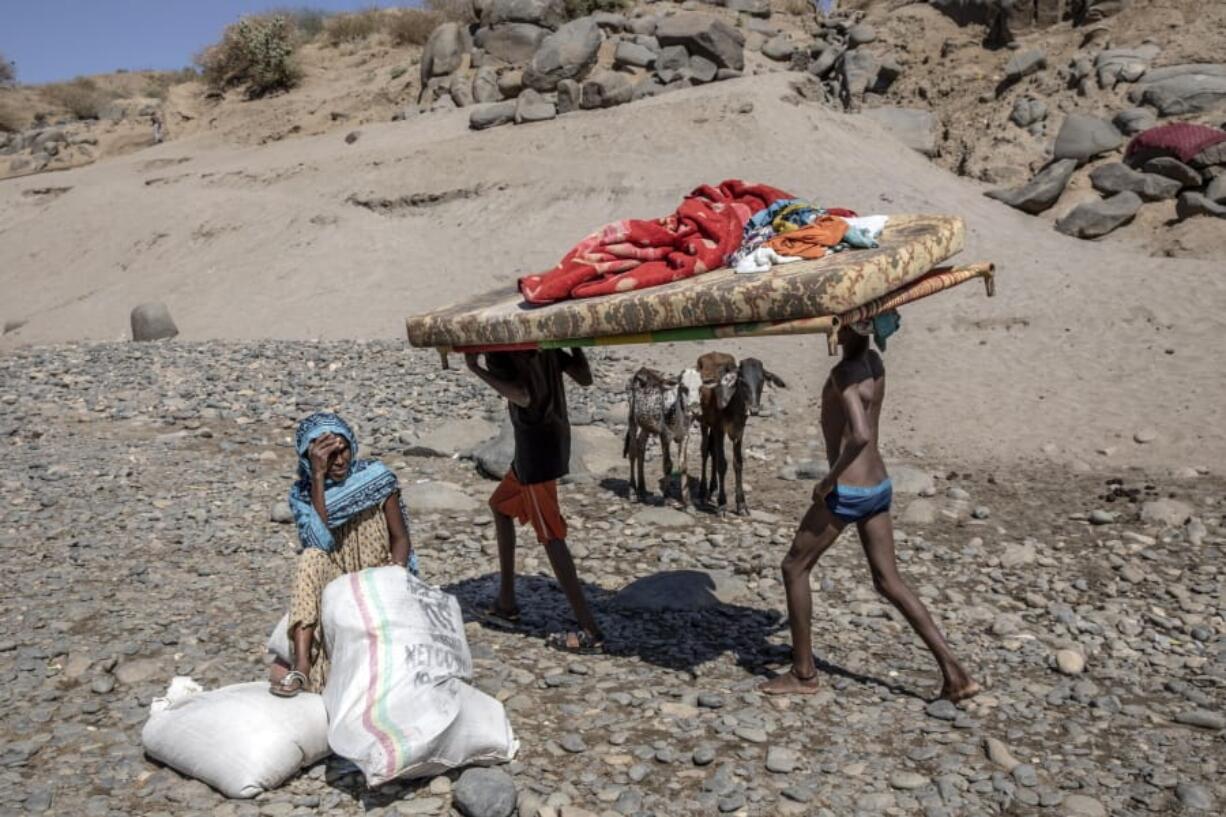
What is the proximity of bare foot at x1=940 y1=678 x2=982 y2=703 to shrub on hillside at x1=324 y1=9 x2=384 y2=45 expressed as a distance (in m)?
34.1

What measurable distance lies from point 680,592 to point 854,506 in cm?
192

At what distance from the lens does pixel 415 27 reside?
32156 mm

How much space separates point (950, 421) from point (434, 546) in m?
6.23

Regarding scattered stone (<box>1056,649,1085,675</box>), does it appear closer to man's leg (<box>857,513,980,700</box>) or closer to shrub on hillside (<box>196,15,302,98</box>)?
man's leg (<box>857,513,980,700</box>)

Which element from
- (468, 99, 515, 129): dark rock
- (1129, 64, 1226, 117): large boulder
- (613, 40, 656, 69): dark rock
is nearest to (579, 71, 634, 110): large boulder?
(613, 40, 656, 69): dark rock

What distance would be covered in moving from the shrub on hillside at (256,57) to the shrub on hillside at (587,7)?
9.70 meters

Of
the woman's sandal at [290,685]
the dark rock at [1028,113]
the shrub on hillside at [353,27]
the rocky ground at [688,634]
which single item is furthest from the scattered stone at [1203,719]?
the shrub on hillside at [353,27]

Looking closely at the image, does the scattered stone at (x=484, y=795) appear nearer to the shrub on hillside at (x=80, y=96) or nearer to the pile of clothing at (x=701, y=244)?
the pile of clothing at (x=701, y=244)

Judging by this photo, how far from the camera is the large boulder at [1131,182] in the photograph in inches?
702

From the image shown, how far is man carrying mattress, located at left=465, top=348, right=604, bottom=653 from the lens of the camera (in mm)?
5164

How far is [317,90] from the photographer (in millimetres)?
30875

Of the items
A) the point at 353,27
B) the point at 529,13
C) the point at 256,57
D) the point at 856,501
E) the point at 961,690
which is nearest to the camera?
the point at 856,501

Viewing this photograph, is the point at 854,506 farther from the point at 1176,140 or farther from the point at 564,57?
the point at 564,57

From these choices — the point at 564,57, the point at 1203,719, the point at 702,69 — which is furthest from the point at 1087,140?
the point at 1203,719
